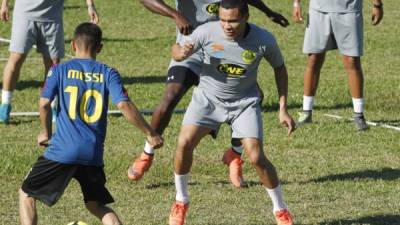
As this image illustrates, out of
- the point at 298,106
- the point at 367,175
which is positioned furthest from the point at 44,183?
the point at 298,106

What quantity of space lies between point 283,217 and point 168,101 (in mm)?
1937

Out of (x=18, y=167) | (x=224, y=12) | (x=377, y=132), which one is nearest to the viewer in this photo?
(x=224, y=12)

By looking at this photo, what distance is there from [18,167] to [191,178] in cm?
157

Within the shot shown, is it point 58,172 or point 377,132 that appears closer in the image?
point 58,172

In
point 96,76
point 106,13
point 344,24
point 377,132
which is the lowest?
point 106,13

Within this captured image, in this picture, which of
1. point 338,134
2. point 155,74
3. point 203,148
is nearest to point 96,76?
point 203,148

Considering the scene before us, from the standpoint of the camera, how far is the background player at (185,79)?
32.8 feet

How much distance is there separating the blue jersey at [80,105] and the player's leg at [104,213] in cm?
31

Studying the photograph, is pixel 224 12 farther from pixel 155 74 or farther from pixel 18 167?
pixel 155 74

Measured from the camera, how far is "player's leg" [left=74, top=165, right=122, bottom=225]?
7.66 m

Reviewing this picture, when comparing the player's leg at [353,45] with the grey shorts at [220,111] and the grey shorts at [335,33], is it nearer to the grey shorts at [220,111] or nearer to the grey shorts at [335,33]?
the grey shorts at [335,33]

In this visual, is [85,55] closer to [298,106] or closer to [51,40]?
[51,40]

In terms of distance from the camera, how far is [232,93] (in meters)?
8.76

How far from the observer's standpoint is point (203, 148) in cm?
1169
